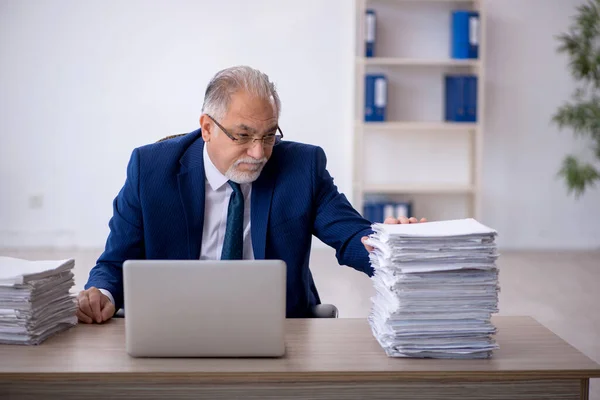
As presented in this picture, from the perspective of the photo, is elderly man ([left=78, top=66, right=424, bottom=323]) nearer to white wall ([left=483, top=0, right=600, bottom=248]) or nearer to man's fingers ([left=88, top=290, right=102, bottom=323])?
man's fingers ([left=88, top=290, right=102, bottom=323])

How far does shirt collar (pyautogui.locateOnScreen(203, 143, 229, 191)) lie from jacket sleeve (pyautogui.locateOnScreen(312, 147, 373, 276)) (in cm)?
27

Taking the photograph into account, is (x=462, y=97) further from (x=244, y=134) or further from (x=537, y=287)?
(x=244, y=134)

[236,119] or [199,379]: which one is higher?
[236,119]

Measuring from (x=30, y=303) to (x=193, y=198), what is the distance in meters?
0.63

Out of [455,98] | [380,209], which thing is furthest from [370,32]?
[380,209]

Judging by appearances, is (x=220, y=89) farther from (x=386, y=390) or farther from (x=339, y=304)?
(x=339, y=304)

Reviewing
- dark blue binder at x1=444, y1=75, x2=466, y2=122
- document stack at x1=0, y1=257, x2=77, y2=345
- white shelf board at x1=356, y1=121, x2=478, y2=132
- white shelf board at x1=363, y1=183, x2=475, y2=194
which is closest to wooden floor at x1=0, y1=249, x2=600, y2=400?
white shelf board at x1=363, y1=183, x2=475, y2=194

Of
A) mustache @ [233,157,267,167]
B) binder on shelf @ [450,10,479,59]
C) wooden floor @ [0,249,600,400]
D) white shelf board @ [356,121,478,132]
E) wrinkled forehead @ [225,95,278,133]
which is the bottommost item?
wooden floor @ [0,249,600,400]

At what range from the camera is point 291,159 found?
232cm

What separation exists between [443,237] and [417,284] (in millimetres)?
110

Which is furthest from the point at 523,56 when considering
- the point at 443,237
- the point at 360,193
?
the point at 443,237

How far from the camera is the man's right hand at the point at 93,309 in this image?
1.89m

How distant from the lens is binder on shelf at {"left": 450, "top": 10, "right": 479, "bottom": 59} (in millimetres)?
6141

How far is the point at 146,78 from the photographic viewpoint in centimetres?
643
